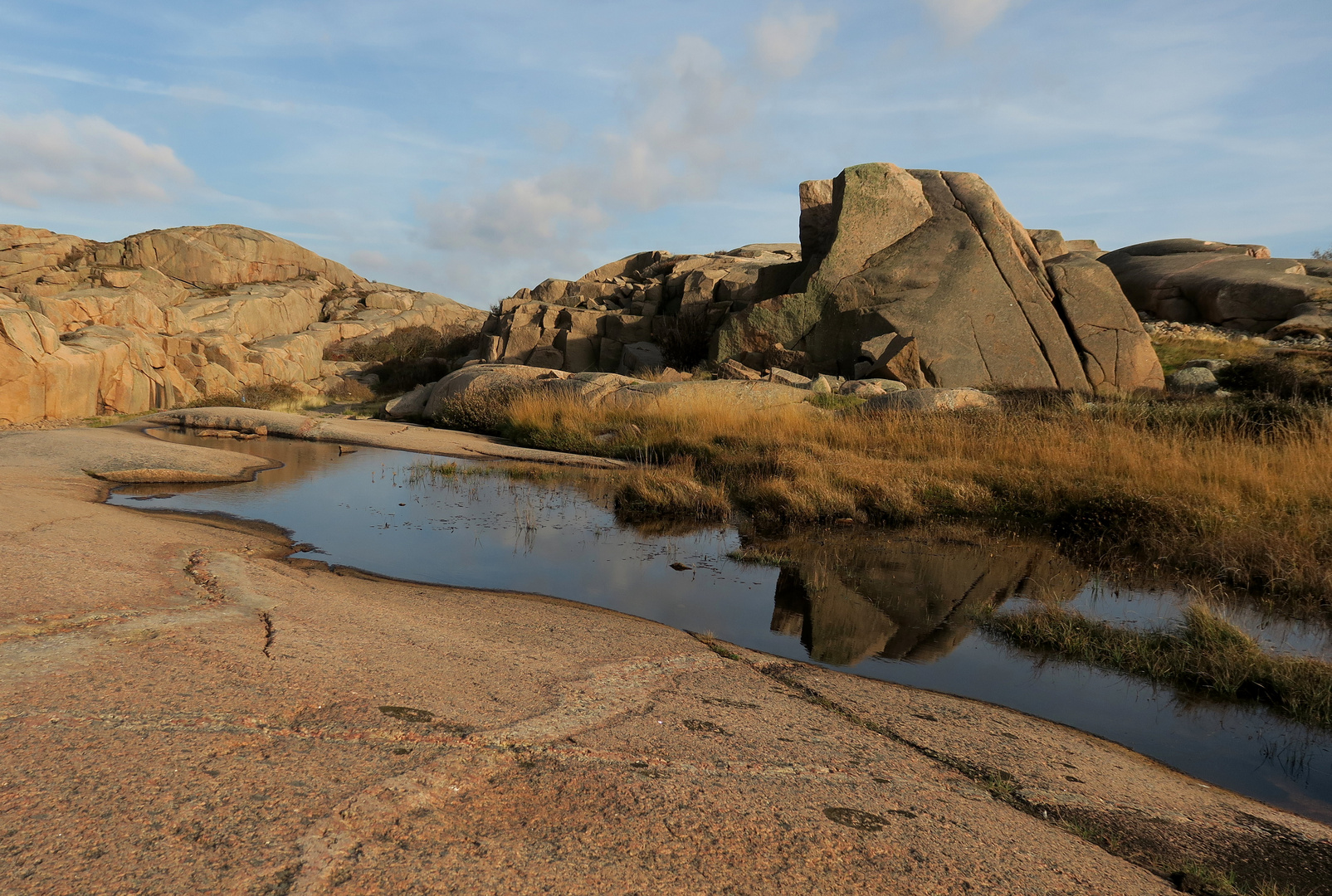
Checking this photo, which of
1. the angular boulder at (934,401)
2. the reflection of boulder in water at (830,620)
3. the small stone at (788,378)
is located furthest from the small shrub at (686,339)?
the reflection of boulder in water at (830,620)

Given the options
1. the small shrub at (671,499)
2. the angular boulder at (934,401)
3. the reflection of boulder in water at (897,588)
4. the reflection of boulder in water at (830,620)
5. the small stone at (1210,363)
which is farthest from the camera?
the small stone at (1210,363)

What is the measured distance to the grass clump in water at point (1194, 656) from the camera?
4215mm

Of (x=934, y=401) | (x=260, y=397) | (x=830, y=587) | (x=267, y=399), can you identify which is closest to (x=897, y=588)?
(x=830, y=587)

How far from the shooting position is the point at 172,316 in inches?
1163

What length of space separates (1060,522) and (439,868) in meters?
7.81

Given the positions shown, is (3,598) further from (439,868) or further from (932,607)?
(932,607)

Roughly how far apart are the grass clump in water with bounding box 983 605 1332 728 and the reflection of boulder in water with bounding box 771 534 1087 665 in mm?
486

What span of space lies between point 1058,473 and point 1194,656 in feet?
16.0

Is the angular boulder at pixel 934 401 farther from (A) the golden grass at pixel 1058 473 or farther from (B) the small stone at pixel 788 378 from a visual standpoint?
(B) the small stone at pixel 788 378

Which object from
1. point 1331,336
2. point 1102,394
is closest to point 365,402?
point 1102,394

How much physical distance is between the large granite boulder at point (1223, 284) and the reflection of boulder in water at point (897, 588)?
21.9 meters

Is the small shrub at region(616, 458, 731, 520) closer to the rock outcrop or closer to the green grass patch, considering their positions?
the rock outcrop

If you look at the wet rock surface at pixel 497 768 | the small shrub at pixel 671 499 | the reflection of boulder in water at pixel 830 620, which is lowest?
the reflection of boulder in water at pixel 830 620

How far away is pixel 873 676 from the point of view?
4.33 meters
